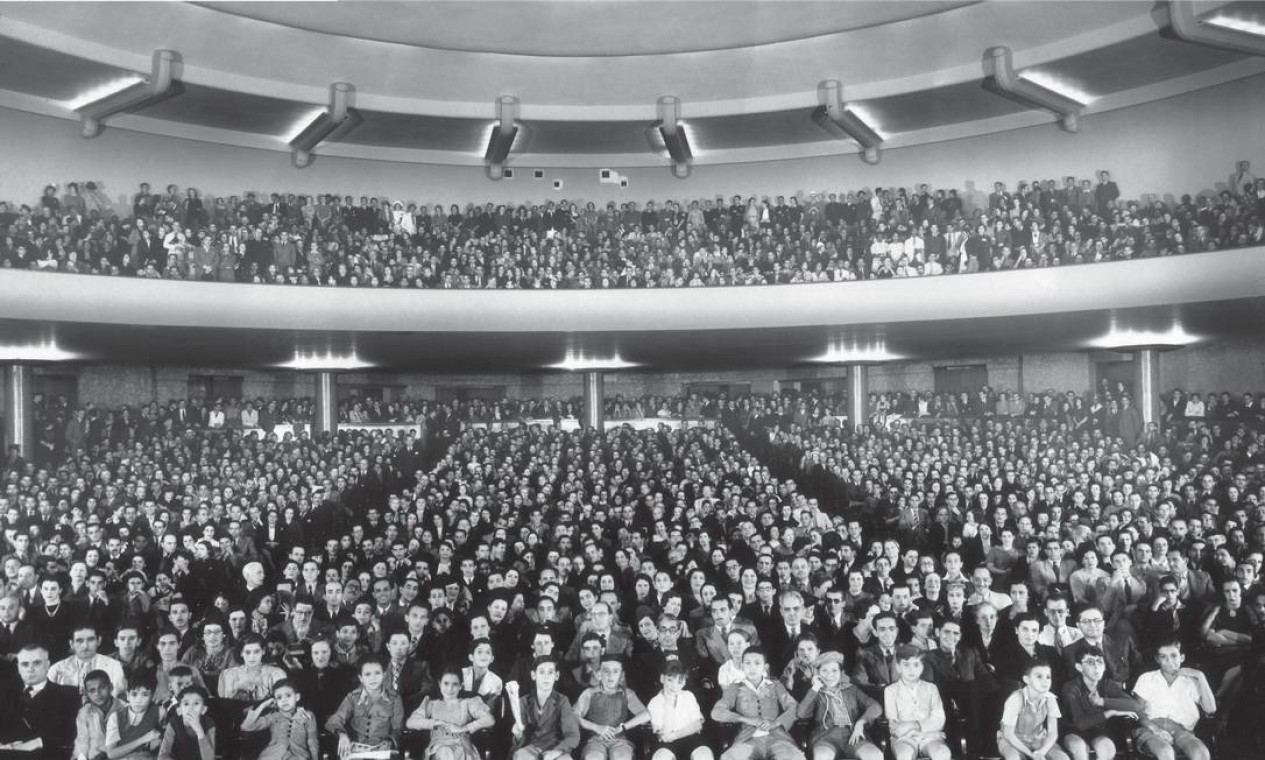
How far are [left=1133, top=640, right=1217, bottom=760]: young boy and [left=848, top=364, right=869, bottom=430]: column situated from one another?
49.8 ft

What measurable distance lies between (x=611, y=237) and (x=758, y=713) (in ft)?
39.1

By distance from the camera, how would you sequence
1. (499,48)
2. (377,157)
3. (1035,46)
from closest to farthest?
(1035,46)
(499,48)
(377,157)

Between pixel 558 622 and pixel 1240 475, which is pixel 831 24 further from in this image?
pixel 558 622

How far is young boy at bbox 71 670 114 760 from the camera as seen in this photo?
5.83m

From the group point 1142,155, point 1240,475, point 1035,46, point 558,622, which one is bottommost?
point 558,622

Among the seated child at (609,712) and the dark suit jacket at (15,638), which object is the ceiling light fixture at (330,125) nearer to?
the dark suit jacket at (15,638)

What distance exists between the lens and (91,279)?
514 inches

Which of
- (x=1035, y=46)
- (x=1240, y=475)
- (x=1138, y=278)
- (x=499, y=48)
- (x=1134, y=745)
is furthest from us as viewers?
(x=499, y=48)

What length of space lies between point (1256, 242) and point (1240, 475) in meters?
3.37

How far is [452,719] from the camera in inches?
234

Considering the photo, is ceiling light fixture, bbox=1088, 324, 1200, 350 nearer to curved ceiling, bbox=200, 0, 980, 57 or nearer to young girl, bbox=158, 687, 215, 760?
curved ceiling, bbox=200, 0, 980, 57

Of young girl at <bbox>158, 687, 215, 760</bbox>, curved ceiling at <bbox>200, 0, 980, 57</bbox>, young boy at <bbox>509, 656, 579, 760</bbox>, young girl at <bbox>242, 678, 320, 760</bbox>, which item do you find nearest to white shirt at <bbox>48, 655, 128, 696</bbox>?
young girl at <bbox>158, 687, 215, 760</bbox>

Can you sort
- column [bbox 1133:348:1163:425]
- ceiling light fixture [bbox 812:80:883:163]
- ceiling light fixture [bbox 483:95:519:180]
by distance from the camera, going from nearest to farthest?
ceiling light fixture [bbox 812:80:883:163], column [bbox 1133:348:1163:425], ceiling light fixture [bbox 483:95:519:180]

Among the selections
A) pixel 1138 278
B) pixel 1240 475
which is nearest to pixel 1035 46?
pixel 1138 278
